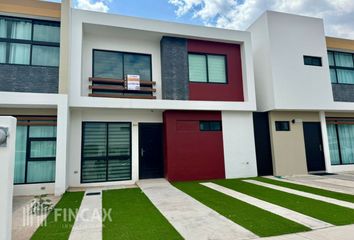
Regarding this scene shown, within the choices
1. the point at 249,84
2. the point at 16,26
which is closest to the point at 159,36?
the point at 249,84

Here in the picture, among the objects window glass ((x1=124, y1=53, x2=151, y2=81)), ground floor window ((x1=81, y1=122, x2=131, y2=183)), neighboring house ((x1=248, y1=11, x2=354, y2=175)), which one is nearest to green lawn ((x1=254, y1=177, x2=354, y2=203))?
neighboring house ((x1=248, y1=11, x2=354, y2=175))

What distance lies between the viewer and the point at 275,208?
494cm

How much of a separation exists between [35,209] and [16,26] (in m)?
5.95

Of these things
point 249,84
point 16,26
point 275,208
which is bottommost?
point 275,208

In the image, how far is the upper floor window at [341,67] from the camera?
11164 mm

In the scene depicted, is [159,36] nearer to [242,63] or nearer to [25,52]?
[242,63]

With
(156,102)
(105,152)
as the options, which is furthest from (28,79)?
(156,102)

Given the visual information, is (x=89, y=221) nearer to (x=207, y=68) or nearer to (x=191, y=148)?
(x=191, y=148)

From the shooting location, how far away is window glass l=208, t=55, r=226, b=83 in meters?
9.48

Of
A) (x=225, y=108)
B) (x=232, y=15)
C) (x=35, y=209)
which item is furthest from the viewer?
(x=232, y=15)

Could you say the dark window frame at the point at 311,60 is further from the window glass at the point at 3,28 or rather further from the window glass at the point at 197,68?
the window glass at the point at 3,28

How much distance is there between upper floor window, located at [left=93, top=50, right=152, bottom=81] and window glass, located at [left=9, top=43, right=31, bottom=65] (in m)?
2.15

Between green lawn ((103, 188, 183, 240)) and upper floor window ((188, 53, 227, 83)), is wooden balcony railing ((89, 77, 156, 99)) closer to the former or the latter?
upper floor window ((188, 53, 227, 83))

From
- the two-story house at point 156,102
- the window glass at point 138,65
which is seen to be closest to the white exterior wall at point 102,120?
the two-story house at point 156,102
